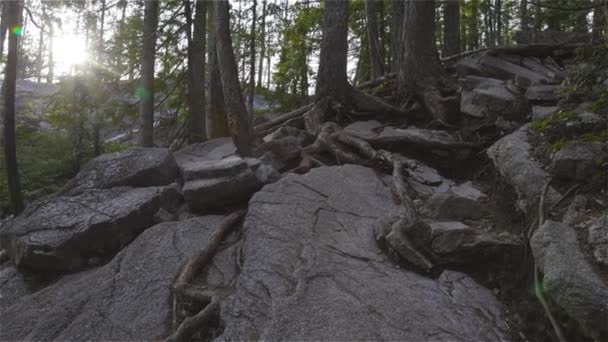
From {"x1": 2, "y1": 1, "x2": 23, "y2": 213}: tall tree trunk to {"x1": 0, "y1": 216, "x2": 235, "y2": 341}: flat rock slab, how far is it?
5.99 meters

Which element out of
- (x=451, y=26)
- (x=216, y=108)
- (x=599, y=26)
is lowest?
(x=216, y=108)

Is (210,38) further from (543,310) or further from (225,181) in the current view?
(543,310)

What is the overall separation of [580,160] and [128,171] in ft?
21.5

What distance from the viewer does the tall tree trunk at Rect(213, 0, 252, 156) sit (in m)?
7.25

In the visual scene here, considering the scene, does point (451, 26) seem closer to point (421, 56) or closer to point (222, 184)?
point (421, 56)

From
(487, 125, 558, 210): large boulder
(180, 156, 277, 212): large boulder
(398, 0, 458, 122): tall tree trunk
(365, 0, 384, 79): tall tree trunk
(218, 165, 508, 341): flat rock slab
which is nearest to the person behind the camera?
(218, 165, 508, 341): flat rock slab

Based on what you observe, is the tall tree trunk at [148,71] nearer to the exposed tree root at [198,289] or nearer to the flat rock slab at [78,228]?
the flat rock slab at [78,228]

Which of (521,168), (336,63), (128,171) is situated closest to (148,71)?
(128,171)

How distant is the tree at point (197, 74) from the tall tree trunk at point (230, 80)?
4.19 metres

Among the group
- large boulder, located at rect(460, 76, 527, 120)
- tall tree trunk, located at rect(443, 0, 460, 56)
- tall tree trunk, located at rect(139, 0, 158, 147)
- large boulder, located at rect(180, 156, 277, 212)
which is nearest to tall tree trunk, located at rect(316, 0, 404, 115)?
large boulder, located at rect(460, 76, 527, 120)

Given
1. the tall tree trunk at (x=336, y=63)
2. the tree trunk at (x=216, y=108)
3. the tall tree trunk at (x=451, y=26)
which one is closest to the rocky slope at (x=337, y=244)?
the tall tree trunk at (x=336, y=63)

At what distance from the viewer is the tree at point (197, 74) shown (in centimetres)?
1110

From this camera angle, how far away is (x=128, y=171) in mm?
6570

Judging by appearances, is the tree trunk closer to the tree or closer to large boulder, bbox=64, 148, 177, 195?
the tree
